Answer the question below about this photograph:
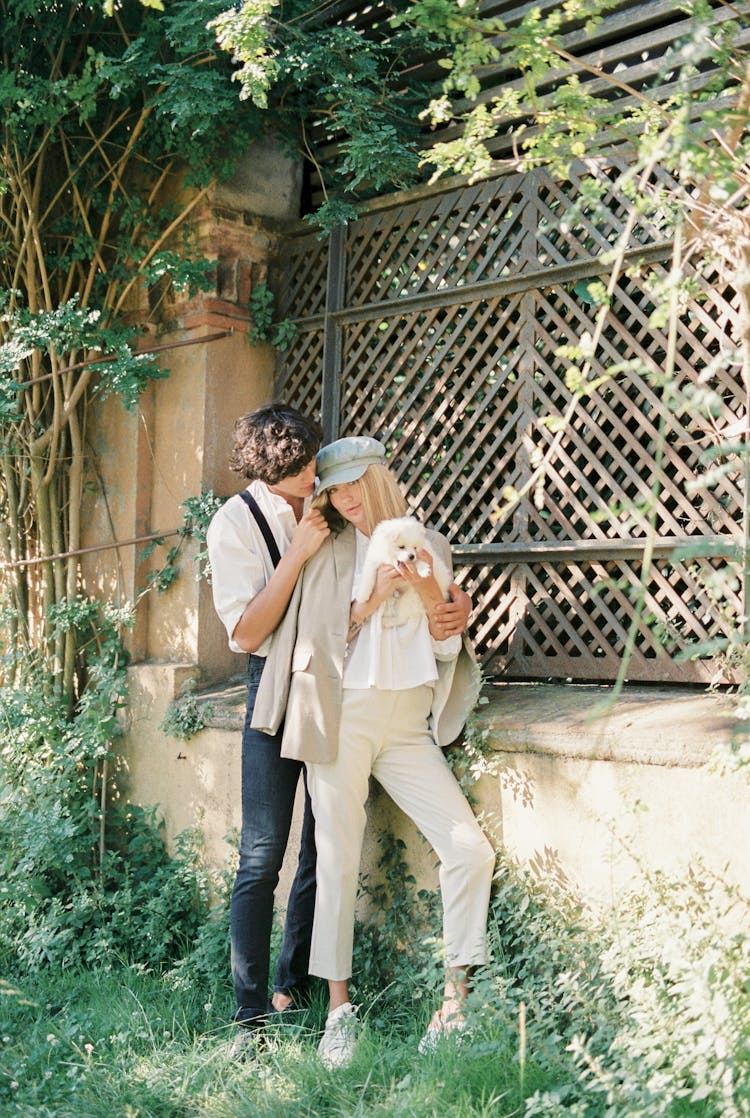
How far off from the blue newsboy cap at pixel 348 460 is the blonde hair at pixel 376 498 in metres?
0.03

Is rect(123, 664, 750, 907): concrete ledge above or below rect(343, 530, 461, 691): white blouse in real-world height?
below

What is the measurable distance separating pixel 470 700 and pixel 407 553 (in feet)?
2.13

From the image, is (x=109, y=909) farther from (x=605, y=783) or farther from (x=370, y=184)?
(x=370, y=184)

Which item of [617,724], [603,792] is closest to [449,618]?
[617,724]

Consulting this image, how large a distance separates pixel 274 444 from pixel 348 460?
0.28 m

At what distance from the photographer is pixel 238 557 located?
423 cm

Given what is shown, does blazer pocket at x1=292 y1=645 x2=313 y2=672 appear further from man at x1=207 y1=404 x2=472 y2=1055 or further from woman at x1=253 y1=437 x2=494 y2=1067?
man at x1=207 y1=404 x2=472 y2=1055

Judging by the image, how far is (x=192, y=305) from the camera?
232 inches

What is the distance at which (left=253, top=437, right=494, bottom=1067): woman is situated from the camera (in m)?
4.05

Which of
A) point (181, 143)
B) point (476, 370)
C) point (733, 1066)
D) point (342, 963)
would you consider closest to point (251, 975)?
point (342, 963)

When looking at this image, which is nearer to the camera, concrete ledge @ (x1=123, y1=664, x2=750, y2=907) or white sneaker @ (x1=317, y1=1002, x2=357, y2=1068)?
concrete ledge @ (x1=123, y1=664, x2=750, y2=907)

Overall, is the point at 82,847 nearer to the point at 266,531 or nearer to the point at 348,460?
the point at 266,531

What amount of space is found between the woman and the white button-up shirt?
0.17 metres

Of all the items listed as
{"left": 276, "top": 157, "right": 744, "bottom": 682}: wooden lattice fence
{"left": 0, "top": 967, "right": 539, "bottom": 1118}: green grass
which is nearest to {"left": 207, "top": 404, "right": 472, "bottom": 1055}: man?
{"left": 0, "top": 967, "right": 539, "bottom": 1118}: green grass
